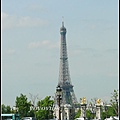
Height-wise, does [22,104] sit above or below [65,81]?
below

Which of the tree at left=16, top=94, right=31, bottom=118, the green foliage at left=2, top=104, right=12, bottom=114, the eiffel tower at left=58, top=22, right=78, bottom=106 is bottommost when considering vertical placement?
the green foliage at left=2, top=104, right=12, bottom=114

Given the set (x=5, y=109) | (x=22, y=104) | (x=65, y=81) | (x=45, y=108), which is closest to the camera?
(x=22, y=104)

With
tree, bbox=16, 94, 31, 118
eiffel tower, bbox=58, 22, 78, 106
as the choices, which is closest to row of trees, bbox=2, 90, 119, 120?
tree, bbox=16, 94, 31, 118

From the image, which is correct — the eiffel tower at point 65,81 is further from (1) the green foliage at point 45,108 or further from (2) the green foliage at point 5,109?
(2) the green foliage at point 5,109

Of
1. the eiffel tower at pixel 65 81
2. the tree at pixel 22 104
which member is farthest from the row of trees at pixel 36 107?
the eiffel tower at pixel 65 81

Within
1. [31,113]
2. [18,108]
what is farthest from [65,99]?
[18,108]

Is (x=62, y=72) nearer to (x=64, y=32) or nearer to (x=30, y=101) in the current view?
(x=64, y=32)

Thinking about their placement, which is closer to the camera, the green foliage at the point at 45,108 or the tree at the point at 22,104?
the tree at the point at 22,104

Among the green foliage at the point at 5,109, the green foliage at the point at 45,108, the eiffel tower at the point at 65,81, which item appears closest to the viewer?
the green foliage at the point at 45,108

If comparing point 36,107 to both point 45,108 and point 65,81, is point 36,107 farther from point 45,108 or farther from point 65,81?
point 65,81

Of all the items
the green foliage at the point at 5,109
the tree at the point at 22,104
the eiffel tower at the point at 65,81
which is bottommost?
the green foliage at the point at 5,109

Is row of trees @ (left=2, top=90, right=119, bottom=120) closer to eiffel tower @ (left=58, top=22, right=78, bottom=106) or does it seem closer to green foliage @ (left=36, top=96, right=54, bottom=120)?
green foliage @ (left=36, top=96, right=54, bottom=120)

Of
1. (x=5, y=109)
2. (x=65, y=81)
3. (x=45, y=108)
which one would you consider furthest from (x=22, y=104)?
(x=65, y=81)

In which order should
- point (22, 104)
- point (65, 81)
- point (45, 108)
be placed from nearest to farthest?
point (22, 104), point (45, 108), point (65, 81)
